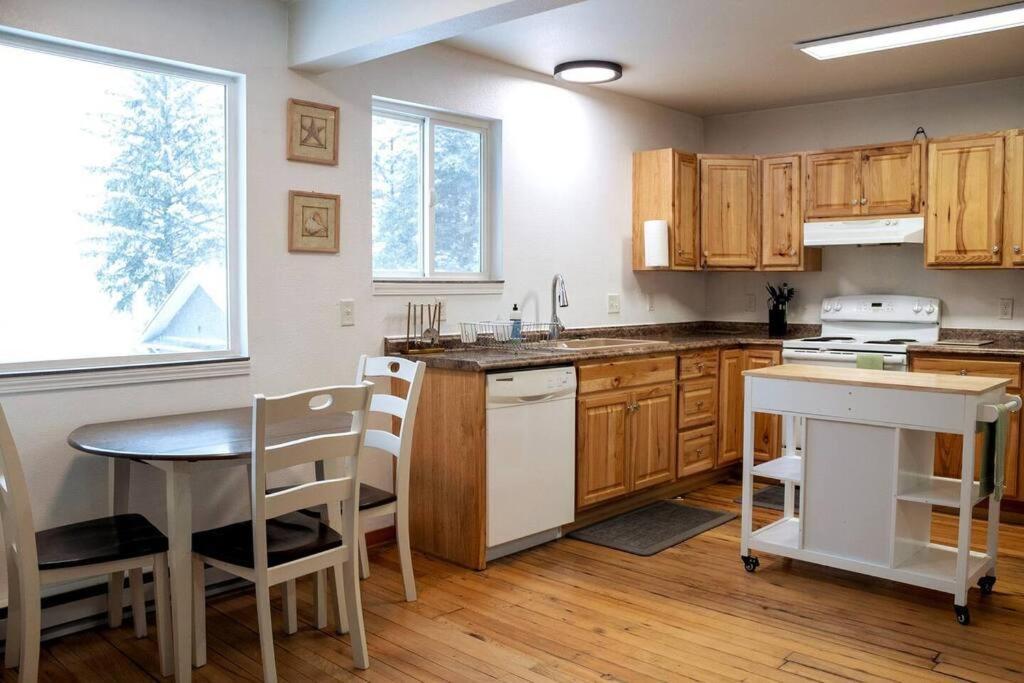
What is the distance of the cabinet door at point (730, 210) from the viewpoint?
5.23m

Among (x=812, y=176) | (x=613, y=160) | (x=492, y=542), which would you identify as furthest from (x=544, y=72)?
(x=492, y=542)

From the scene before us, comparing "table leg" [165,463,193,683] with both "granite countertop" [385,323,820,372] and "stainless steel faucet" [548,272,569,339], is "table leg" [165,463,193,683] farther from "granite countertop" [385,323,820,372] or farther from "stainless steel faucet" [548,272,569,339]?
"stainless steel faucet" [548,272,569,339]

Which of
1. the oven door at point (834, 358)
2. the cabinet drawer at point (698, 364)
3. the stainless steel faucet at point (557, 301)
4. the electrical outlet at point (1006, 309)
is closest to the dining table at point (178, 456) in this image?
the stainless steel faucet at point (557, 301)

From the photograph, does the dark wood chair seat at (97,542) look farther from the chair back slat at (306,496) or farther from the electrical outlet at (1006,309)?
the electrical outlet at (1006,309)

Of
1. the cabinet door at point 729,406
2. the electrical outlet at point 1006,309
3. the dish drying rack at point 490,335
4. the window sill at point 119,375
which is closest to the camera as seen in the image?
the window sill at point 119,375

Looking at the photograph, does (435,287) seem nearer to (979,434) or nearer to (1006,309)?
(979,434)

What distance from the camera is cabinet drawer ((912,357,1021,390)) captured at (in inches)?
167

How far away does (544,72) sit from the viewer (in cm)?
450

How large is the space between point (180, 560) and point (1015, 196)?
4.29 metres

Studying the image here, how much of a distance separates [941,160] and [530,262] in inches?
90.4

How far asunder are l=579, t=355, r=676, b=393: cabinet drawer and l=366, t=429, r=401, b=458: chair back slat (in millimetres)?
1052

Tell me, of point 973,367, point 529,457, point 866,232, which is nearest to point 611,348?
point 529,457

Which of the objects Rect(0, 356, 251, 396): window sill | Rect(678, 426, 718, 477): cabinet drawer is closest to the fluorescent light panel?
Rect(678, 426, 718, 477): cabinet drawer

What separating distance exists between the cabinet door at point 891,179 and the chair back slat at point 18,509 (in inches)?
Answer: 172
